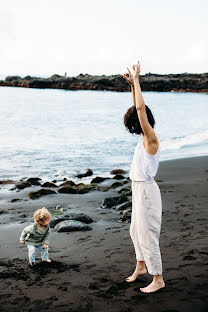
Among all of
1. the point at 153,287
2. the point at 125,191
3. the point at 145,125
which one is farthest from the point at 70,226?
the point at 125,191

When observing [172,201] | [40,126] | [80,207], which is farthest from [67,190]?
[40,126]

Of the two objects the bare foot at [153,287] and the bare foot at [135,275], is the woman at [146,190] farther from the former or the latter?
the bare foot at [135,275]

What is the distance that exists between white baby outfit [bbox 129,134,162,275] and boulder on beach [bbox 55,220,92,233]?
9.11 feet

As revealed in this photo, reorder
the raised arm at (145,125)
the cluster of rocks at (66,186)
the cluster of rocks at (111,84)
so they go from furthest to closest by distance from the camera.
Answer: the cluster of rocks at (111,84)
the cluster of rocks at (66,186)
the raised arm at (145,125)

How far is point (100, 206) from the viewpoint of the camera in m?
8.55

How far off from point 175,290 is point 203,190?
18.3ft

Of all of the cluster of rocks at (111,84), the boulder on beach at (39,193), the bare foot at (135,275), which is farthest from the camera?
the cluster of rocks at (111,84)

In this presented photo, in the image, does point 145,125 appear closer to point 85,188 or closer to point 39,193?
point 39,193

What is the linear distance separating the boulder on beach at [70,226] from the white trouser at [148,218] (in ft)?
9.08

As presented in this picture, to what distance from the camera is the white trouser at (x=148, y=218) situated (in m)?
3.91

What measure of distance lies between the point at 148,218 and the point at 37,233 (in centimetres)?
171

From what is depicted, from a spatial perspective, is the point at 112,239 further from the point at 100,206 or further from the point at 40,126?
the point at 40,126

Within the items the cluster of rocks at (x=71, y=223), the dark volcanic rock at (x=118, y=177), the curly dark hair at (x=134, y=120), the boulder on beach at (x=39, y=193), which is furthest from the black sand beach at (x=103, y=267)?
the dark volcanic rock at (x=118, y=177)

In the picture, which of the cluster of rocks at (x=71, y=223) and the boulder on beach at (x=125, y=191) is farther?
the boulder on beach at (x=125, y=191)
